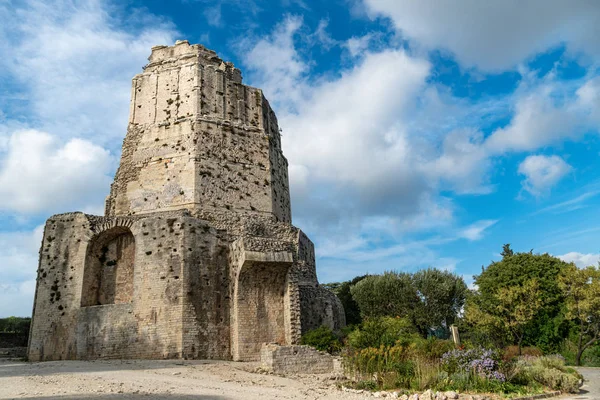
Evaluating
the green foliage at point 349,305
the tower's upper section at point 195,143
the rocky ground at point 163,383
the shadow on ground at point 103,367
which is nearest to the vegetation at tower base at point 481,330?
the green foliage at point 349,305

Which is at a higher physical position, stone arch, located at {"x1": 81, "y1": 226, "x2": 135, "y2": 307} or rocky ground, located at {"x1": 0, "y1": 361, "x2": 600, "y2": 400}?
stone arch, located at {"x1": 81, "y1": 226, "x2": 135, "y2": 307}

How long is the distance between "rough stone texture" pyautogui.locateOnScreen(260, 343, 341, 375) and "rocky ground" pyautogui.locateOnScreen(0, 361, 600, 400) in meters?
0.64

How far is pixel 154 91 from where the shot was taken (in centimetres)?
2280

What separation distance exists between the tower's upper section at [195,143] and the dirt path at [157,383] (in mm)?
8051

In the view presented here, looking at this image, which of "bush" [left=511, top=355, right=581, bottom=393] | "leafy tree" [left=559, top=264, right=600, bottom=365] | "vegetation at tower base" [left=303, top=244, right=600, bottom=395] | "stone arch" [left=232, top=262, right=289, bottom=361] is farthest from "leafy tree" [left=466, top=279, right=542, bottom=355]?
"stone arch" [left=232, top=262, right=289, bottom=361]

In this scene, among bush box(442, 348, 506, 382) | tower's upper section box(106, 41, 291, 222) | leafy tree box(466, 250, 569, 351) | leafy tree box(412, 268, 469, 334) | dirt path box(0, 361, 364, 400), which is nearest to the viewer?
dirt path box(0, 361, 364, 400)

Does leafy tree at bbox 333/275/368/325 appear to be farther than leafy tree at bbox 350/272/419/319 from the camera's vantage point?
Yes

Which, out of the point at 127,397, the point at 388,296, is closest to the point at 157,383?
the point at 127,397

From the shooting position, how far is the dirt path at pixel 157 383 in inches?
354

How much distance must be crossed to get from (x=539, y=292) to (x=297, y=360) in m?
16.4

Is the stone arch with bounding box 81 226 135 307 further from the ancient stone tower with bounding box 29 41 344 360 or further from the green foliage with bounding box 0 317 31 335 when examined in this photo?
the green foliage with bounding box 0 317 31 335

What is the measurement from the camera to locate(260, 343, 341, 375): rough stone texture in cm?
1471

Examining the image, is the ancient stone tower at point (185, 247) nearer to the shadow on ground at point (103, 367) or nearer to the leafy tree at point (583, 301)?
the shadow on ground at point (103, 367)

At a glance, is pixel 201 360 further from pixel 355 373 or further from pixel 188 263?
pixel 355 373
